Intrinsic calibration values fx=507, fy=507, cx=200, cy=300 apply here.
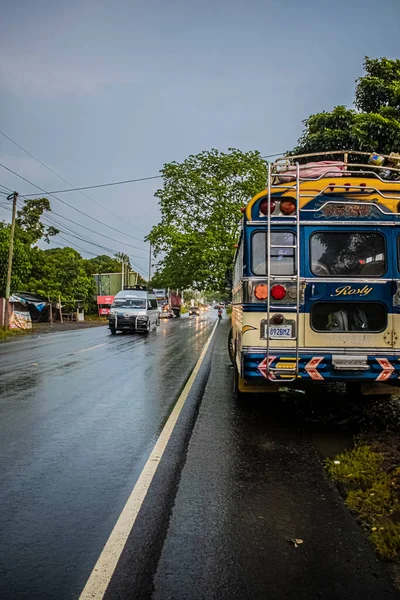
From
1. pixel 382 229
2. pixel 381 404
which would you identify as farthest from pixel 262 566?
pixel 381 404

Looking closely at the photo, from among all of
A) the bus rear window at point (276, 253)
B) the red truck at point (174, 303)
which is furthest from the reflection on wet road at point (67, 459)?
the red truck at point (174, 303)

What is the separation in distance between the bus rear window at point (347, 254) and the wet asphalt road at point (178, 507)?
2230mm

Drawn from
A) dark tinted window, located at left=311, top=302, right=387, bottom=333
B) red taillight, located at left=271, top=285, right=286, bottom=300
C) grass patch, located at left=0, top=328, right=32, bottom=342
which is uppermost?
red taillight, located at left=271, top=285, right=286, bottom=300

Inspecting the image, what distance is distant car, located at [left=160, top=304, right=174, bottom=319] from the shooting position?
6060cm

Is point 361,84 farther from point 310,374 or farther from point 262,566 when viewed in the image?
point 262,566

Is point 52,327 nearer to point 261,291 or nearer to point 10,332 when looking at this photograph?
point 10,332

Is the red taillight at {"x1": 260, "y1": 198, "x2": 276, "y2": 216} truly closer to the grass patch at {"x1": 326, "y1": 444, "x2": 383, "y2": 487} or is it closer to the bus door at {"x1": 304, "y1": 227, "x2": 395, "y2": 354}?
the bus door at {"x1": 304, "y1": 227, "x2": 395, "y2": 354}

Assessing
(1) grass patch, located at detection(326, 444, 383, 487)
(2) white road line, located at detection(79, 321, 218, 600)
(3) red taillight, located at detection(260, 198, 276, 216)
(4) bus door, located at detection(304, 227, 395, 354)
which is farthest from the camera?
(3) red taillight, located at detection(260, 198, 276, 216)

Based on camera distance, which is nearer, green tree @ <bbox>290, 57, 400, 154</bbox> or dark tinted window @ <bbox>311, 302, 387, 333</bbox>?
dark tinted window @ <bbox>311, 302, 387, 333</bbox>

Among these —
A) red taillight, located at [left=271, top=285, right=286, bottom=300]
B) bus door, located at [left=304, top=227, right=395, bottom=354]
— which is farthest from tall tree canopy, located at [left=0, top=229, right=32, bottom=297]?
bus door, located at [left=304, top=227, right=395, bottom=354]

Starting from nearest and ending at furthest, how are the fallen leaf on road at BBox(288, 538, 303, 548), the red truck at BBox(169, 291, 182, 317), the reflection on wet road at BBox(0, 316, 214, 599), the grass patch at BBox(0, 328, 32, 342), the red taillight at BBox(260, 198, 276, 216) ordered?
the reflection on wet road at BBox(0, 316, 214, 599), the fallen leaf on road at BBox(288, 538, 303, 548), the red taillight at BBox(260, 198, 276, 216), the grass patch at BBox(0, 328, 32, 342), the red truck at BBox(169, 291, 182, 317)

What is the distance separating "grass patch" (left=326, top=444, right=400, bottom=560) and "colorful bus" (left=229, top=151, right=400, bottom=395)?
122cm

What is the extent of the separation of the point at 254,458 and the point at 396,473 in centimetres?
147

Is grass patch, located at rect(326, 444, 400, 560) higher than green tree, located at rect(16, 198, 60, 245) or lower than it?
lower
